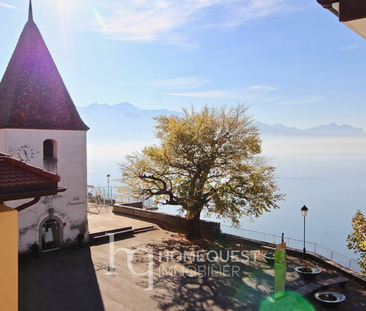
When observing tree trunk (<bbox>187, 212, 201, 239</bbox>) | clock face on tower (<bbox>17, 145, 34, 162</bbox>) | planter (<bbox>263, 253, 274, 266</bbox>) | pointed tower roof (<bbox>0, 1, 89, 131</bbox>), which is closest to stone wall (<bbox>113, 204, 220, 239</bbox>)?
tree trunk (<bbox>187, 212, 201, 239</bbox>)

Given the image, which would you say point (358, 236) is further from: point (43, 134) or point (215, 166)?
point (43, 134)

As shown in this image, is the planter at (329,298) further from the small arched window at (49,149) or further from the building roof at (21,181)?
the small arched window at (49,149)

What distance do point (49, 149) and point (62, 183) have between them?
2.15 meters

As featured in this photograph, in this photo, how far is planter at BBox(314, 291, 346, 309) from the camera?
1162 centimetres

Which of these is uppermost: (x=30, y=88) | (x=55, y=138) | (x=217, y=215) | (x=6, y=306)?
(x=30, y=88)

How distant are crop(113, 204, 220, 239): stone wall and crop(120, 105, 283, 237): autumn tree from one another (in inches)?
112

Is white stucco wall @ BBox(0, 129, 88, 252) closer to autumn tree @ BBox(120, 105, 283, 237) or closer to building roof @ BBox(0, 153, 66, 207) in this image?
autumn tree @ BBox(120, 105, 283, 237)

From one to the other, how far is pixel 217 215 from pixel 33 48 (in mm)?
15113

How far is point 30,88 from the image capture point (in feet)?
58.5

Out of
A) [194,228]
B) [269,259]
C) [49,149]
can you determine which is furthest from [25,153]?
[269,259]

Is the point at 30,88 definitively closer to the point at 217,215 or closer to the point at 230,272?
the point at 217,215

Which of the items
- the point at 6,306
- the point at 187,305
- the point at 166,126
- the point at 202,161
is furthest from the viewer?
the point at 166,126

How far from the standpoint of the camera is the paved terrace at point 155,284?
12164 mm

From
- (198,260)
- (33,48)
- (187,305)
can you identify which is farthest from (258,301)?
(33,48)
